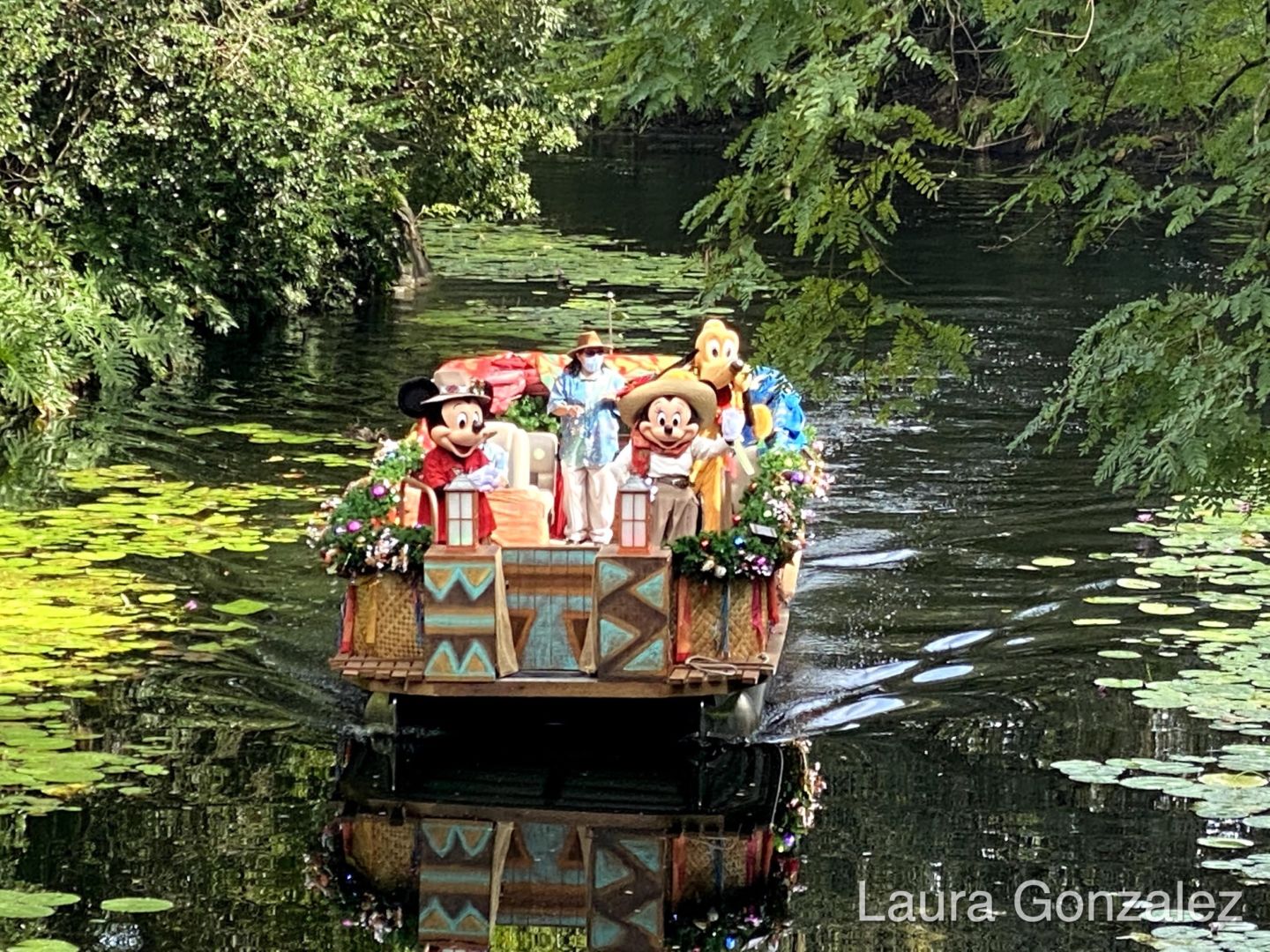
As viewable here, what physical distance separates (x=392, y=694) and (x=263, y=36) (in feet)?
36.1

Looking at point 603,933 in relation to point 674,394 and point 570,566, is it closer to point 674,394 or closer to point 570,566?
point 570,566

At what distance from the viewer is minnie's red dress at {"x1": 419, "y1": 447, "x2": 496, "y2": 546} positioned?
10.5 meters

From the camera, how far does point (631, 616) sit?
Answer: 984cm

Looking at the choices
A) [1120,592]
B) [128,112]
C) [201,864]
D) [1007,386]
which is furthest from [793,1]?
[1007,386]

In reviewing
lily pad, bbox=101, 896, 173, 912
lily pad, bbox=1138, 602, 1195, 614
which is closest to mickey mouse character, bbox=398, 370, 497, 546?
lily pad, bbox=101, 896, 173, 912

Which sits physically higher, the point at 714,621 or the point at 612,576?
the point at 612,576

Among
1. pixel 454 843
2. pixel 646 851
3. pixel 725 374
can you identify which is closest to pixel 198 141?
pixel 725 374

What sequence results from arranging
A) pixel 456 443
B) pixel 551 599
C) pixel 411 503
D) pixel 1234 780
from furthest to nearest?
pixel 456 443 < pixel 411 503 < pixel 551 599 < pixel 1234 780

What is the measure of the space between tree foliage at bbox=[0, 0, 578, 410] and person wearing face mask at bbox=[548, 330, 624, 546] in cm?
730

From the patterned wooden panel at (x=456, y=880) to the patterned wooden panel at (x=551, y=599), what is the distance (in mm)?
1186

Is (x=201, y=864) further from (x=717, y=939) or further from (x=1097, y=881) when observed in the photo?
(x=1097, y=881)

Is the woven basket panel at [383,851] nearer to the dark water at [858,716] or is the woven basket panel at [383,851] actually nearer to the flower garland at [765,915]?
the dark water at [858,716]

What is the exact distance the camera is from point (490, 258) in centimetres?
3083

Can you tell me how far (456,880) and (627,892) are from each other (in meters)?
0.71
